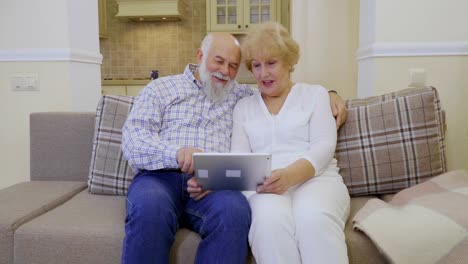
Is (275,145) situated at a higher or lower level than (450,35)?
lower

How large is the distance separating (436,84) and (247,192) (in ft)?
4.03

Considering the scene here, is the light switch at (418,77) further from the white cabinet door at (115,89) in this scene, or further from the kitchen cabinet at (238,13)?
the white cabinet door at (115,89)

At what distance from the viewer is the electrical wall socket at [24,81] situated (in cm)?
237

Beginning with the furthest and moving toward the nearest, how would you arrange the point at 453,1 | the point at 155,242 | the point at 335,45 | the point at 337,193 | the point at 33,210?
the point at 335,45
the point at 453,1
the point at 33,210
the point at 337,193
the point at 155,242

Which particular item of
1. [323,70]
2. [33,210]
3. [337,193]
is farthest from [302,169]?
[323,70]

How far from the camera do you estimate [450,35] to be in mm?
2104

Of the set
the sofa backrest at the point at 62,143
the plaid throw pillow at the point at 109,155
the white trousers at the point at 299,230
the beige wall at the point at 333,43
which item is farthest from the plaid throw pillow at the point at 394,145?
the beige wall at the point at 333,43

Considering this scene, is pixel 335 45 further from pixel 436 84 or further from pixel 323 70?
pixel 436 84

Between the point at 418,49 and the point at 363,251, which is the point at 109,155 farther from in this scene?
the point at 418,49

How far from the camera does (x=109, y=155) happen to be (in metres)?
1.83

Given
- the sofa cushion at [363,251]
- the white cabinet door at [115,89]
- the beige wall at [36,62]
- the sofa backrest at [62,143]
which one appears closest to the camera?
the sofa cushion at [363,251]

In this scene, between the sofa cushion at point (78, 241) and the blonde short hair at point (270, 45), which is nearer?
the sofa cushion at point (78, 241)

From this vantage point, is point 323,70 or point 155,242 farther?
point 323,70

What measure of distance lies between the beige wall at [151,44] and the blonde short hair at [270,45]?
3.53 metres
